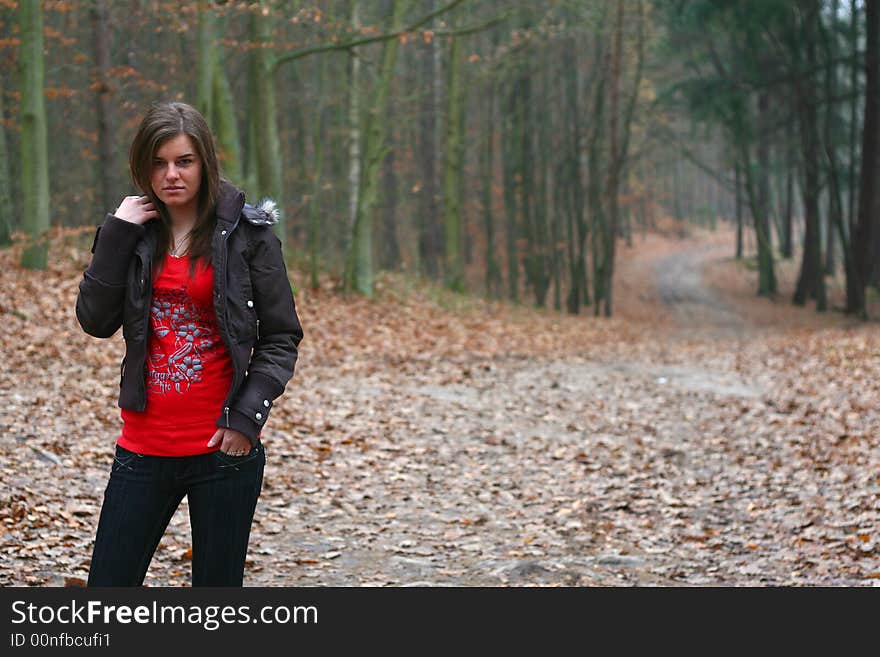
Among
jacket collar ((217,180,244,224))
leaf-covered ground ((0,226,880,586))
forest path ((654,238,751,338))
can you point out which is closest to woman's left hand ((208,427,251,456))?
jacket collar ((217,180,244,224))

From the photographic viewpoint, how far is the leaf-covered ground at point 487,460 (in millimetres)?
7219

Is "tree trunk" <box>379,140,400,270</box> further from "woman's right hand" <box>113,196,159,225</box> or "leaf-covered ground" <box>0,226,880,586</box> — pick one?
"woman's right hand" <box>113,196,159,225</box>

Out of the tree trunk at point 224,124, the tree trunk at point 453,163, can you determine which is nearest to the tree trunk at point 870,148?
the tree trunk at point 453,163

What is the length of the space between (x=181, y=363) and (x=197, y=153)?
0.72 metres

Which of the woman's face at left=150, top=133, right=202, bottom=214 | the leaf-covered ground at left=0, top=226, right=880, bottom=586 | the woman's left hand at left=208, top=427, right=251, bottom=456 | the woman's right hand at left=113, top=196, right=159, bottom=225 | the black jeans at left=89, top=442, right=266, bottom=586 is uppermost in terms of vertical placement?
the woman's face at left=150, top=133, right=202, bottom=214

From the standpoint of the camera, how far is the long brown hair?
11.7 feet

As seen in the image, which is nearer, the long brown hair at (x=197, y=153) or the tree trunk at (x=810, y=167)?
the long brown hair at (x=197, y=153)

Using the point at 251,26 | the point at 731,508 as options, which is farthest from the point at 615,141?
the point at 731,508

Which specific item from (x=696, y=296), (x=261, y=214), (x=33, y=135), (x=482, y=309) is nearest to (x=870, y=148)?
(x=482, y=309)

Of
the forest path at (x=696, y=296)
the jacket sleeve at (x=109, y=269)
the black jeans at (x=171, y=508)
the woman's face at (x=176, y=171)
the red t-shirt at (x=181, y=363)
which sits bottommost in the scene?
the forest path at (x=696, y=296)

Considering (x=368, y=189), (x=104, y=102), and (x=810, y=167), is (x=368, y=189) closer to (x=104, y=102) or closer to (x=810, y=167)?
(x=104, y=102)

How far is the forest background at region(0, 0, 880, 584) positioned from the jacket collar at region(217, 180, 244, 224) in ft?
Result: 11.3

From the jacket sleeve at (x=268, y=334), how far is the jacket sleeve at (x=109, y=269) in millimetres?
419

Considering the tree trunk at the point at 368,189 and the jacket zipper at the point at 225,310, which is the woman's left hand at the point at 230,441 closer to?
the jacket zipper at the point at 225,310
